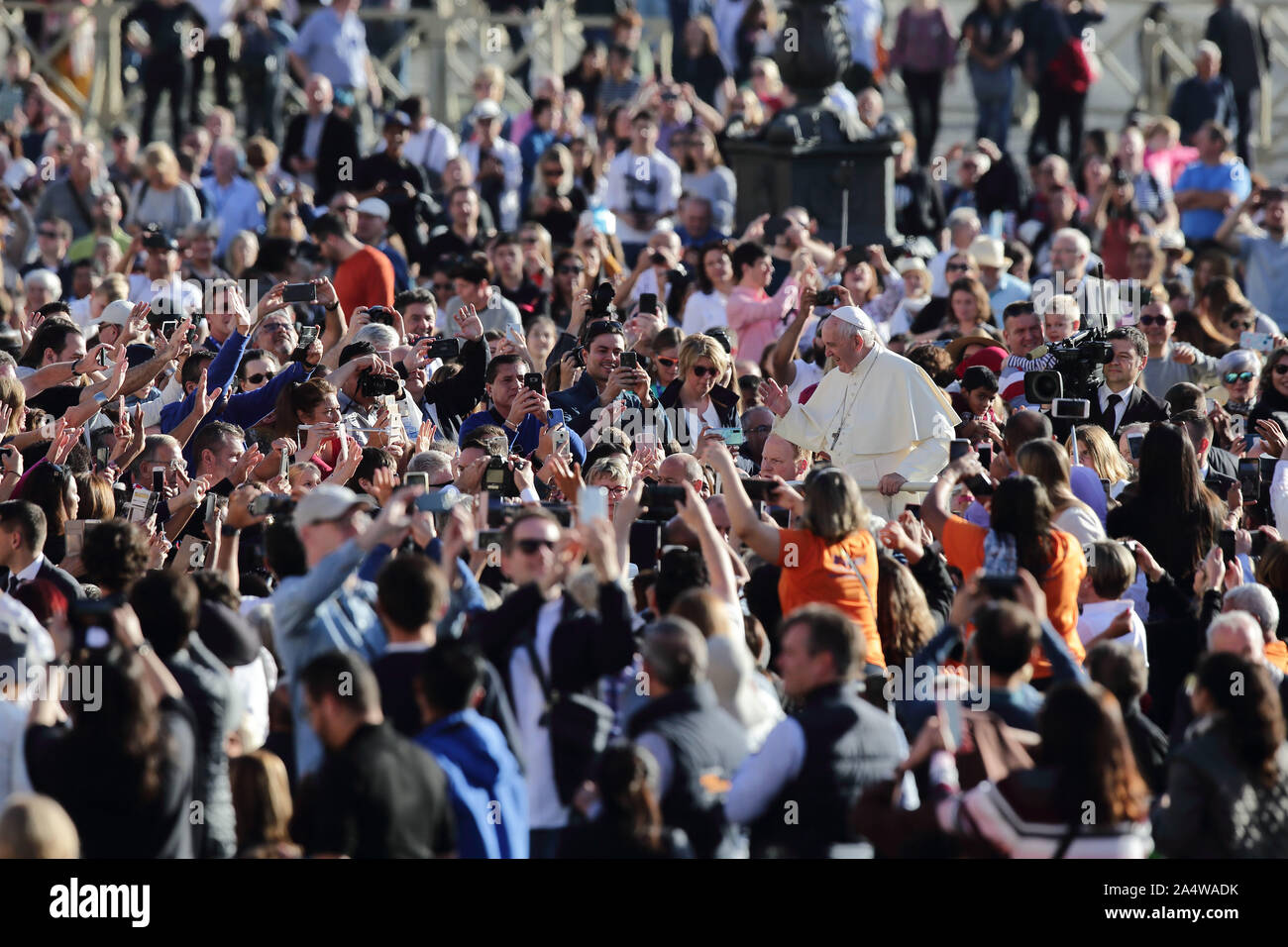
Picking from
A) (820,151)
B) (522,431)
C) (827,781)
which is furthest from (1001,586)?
(820,151)

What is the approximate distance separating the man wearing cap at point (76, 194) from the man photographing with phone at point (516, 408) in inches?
245

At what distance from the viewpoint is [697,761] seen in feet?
19.8

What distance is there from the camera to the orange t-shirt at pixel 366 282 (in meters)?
12.7

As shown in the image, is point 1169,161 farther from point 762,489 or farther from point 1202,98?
point 762,489

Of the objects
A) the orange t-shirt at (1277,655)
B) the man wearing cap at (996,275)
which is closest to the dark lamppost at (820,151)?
the man wearing cap at (996,275)

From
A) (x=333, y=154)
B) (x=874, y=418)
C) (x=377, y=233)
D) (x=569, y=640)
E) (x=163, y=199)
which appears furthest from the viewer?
(x=333, y=154)

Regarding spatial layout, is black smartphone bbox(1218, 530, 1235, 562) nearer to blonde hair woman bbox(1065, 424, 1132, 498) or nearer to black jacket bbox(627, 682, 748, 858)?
blonde hair woman bbox(1065, 424, 1132, 498)

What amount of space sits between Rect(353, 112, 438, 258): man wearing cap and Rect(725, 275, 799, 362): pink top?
3146mm

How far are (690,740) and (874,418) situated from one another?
4269 mm

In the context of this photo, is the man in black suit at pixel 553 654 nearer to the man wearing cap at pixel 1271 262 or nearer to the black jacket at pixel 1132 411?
the black jacket at pixel 1132 411
